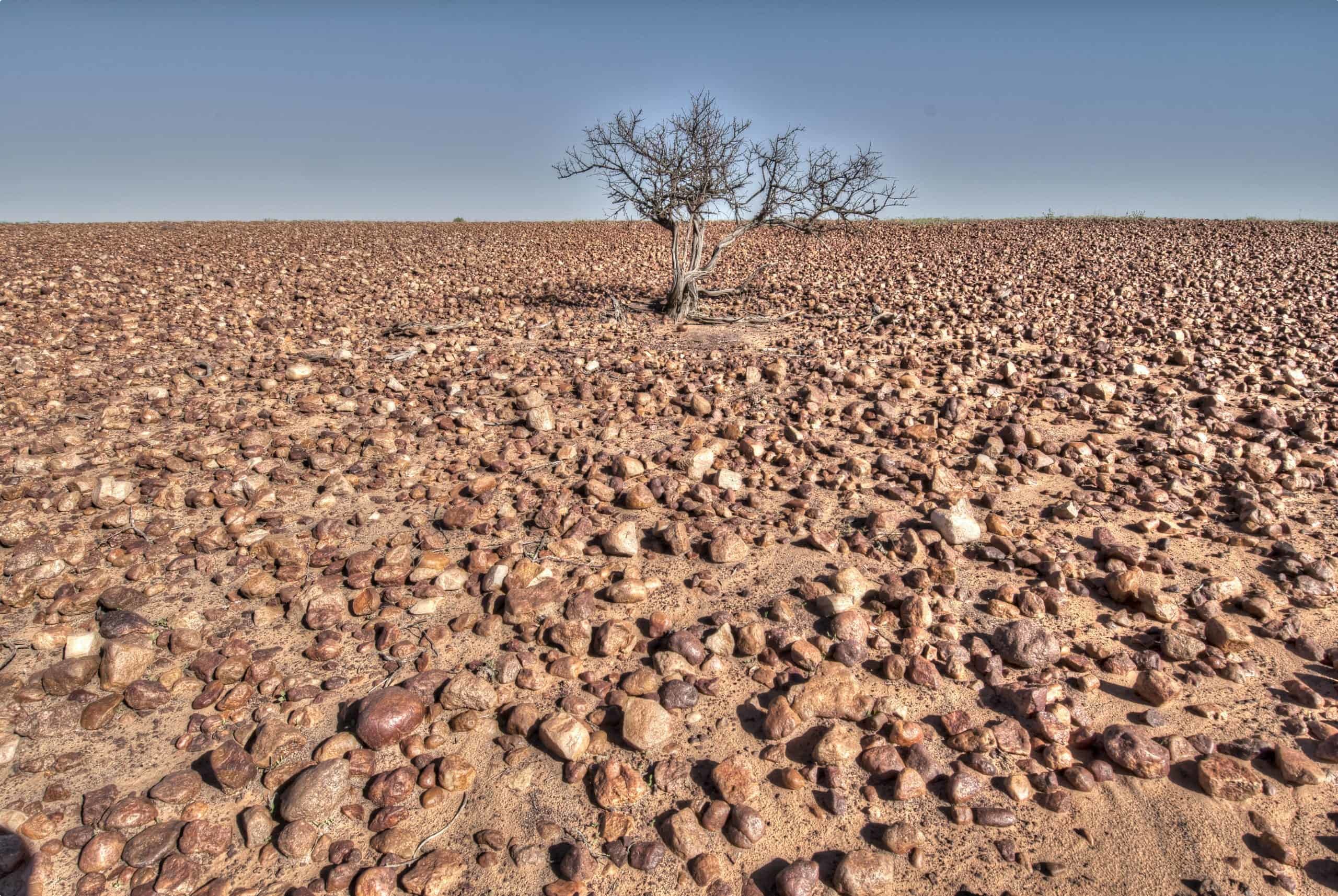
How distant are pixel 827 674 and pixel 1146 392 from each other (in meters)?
4.21

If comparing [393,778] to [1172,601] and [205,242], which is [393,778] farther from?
[205,242]

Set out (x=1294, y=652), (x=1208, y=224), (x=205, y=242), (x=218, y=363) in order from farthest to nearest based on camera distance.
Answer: (x=1208, y=224) → (x=205, y=242) → (x=218, y=363) → (x=1294, y=652)

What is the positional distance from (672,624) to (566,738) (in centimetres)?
70

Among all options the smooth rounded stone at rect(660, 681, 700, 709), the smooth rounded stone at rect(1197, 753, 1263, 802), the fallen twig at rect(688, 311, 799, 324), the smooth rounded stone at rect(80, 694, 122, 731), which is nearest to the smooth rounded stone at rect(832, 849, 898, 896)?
the smooth rounded stone at rect(660, 681, 700, 709)

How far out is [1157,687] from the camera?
93.3 inches

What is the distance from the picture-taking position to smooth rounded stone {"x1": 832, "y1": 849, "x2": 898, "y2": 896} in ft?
6.00

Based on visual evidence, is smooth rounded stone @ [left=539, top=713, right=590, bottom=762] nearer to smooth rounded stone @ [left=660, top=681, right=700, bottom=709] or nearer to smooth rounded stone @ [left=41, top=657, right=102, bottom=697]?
smooth rounded stone @ [left=660, top=681, right=700, bottom=709]

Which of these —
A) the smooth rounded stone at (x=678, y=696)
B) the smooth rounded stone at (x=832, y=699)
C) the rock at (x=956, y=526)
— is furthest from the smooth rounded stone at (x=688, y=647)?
the rock at (x=956, y=526)

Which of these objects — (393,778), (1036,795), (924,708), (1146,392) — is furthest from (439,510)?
(1146,392)

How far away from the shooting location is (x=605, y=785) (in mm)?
2111

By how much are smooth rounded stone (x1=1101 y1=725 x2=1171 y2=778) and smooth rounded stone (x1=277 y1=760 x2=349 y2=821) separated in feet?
7.68

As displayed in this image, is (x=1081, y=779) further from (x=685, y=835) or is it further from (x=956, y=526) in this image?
(x=956, y=526)

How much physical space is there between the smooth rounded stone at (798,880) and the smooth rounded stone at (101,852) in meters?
1.80

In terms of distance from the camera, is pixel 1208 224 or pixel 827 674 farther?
pixel 1208 224
